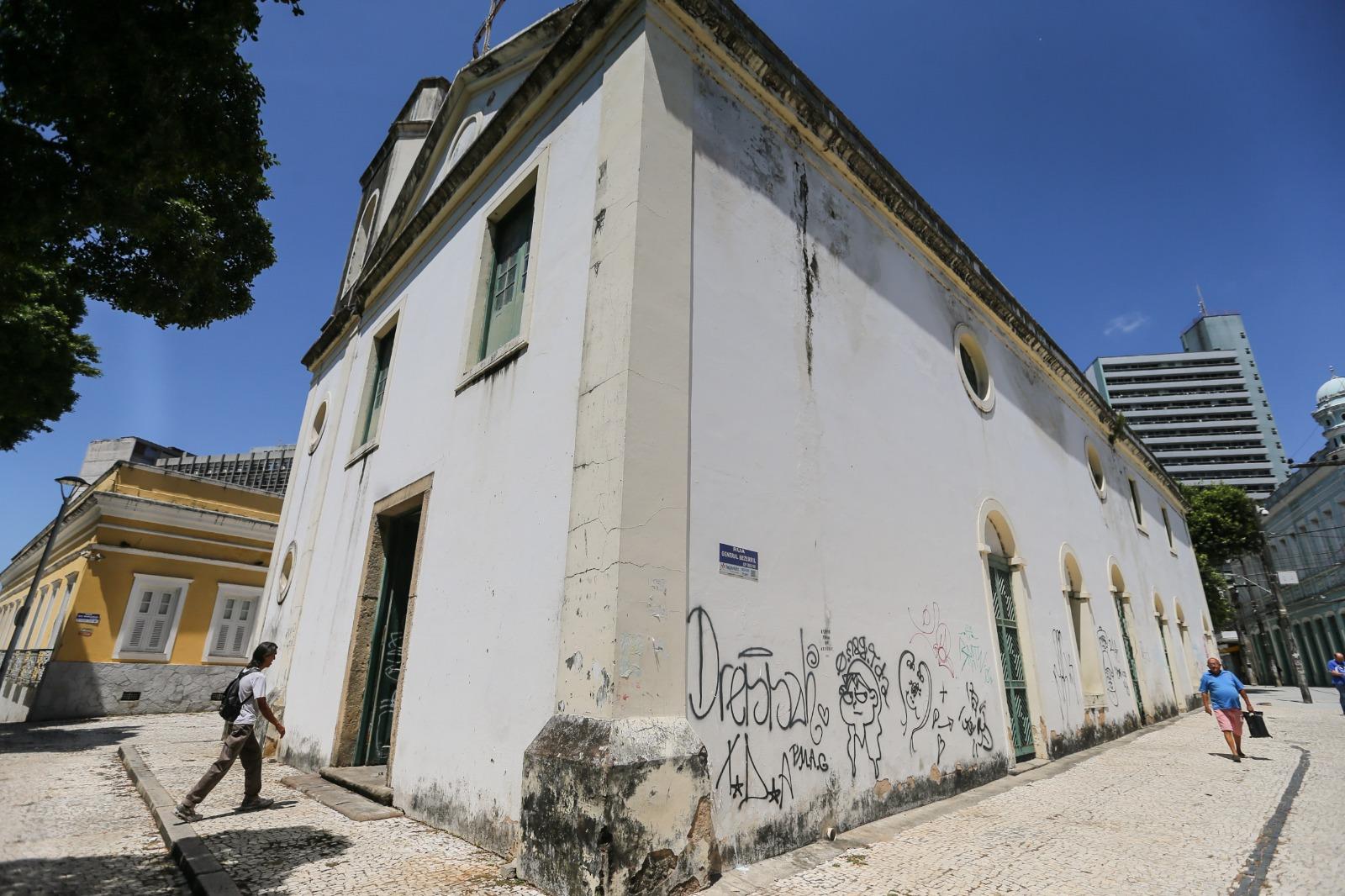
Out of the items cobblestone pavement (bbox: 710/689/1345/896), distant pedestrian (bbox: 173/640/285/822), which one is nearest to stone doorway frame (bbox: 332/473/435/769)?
distant pedestrian (bbox: 173/640/285/822)

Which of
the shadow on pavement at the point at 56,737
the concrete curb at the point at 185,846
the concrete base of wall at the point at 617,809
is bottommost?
the shadow on pavement at the point at 56,737

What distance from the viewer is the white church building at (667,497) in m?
3.88

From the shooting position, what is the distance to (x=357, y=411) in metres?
9.05

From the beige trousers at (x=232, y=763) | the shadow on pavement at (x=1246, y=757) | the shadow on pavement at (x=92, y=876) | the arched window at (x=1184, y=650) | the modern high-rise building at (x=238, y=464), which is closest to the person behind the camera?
the shadow on pavement at (x=92, y=876)

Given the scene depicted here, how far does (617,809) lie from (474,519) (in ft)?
9.46

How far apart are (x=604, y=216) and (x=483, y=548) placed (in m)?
2.78

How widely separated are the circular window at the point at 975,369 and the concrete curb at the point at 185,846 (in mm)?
8923

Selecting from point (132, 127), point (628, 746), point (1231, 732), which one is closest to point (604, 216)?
point (132, 127)

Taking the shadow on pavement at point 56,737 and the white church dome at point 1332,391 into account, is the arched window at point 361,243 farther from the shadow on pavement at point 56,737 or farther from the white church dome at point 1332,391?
the white church dome at point 1332,391

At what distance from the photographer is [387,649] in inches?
281

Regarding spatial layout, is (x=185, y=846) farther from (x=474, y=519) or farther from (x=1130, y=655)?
(x=1130, y=655)

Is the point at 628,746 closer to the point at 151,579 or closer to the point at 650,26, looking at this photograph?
the point at 650,26

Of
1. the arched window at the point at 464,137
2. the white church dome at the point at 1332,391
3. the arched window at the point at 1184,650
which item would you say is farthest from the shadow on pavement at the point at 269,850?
the white church dome at the point at 1332,391

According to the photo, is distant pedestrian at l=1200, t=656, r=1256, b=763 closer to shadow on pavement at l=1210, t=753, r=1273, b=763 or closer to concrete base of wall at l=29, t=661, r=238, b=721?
shadow on pavement at l=1210, t=753, r=1273, b=763
